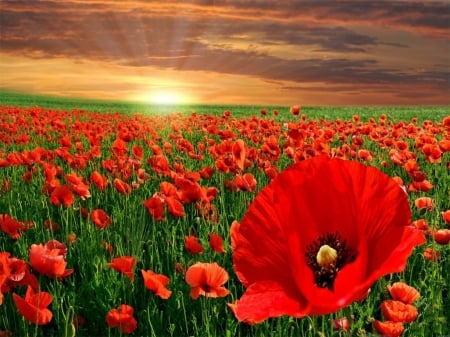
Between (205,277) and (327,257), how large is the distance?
3.92 ft

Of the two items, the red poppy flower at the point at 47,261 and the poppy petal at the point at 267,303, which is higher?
the poppy petal at the point at 267,303

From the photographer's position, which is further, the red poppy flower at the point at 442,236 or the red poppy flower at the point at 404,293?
the red poppy flower at the point at 442,236

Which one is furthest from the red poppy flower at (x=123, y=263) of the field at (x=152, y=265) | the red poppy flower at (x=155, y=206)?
the red poppy flower at (x=155, y=206)

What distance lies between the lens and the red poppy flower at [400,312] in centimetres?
200

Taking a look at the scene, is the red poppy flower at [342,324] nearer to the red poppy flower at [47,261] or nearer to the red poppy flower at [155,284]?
the red poppy flower at [155,284]

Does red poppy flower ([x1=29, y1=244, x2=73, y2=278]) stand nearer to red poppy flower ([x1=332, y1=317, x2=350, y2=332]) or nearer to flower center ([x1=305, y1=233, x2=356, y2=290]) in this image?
red poppy flower ([x1=332, y1=317, x2=350, y2=332])

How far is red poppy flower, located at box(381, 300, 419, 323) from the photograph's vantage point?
6.56ft

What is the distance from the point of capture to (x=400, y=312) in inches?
79.2

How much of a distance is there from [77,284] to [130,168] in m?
1.74

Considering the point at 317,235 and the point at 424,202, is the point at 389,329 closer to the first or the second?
the point at 317,235

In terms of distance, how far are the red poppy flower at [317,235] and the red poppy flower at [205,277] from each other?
1.09m

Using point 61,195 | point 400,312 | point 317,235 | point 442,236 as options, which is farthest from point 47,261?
point 442,236

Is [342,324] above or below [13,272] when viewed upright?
above

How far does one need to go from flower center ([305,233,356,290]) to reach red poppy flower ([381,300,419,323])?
118 centimetres
